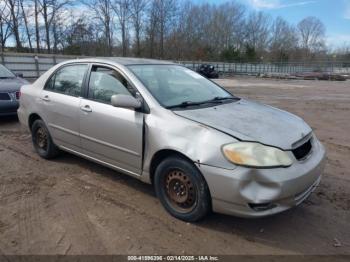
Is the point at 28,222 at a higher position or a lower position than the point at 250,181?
lower

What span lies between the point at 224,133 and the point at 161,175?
844 mm

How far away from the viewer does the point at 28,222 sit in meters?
3.57

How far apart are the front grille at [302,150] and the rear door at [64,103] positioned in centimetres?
271

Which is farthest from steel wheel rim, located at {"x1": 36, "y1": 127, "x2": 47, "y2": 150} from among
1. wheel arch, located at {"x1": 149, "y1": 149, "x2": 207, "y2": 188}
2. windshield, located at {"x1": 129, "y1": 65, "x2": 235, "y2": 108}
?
wheel arch, located at {"x1": 149, "y1": 149, "x2": 207, "y2": 188}

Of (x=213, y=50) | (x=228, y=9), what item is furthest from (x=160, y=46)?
(x=228, y=9)

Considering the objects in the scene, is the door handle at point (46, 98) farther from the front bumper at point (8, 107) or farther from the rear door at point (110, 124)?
the front bumper at point (8, 107)

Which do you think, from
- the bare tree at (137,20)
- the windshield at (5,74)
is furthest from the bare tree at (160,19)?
the windshield at (5,74)

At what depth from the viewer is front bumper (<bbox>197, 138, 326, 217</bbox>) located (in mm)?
3070

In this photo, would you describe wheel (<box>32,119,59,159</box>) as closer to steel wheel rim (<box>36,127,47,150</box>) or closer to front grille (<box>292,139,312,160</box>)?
steel wheel rim (<box>36,127,47,150</box>)

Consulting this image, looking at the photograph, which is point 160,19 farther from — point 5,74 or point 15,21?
point 5,74

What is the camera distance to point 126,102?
3785mm

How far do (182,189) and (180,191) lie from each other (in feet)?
0.13

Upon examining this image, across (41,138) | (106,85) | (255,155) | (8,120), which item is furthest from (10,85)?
(255,155)

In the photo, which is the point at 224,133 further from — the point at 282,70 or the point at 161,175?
the point at 282,70
